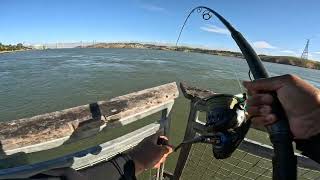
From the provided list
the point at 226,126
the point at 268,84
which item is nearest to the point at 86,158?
the point at 226,126

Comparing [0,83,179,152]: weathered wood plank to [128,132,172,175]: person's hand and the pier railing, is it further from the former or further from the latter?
[128,132,172,175]: person's hand

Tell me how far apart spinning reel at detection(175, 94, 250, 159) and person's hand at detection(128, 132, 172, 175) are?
69cm

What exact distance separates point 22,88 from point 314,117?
1663cm

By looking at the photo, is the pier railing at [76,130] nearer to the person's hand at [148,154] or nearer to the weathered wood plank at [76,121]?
the weathered wood plank at [76,121]

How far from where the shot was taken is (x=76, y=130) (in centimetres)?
224

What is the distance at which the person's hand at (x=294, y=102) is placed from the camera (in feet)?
3.89

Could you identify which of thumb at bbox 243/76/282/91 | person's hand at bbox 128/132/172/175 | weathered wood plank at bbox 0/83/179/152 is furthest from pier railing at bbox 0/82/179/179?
thumb at bbox 243/76/282/91

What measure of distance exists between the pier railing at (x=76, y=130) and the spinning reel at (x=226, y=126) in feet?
2.59

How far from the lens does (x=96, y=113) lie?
2.40 m

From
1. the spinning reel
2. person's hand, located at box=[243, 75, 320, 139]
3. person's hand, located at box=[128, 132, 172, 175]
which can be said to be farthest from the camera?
person's hand, located at box=[128, 132, 172, 175]

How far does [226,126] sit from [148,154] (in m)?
0.84

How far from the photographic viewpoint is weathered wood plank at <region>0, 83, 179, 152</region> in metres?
1.98

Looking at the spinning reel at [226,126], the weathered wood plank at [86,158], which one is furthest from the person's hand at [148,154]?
the spinning reel at [226,126]

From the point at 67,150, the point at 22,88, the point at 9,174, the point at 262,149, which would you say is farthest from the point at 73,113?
the point at 22,88
